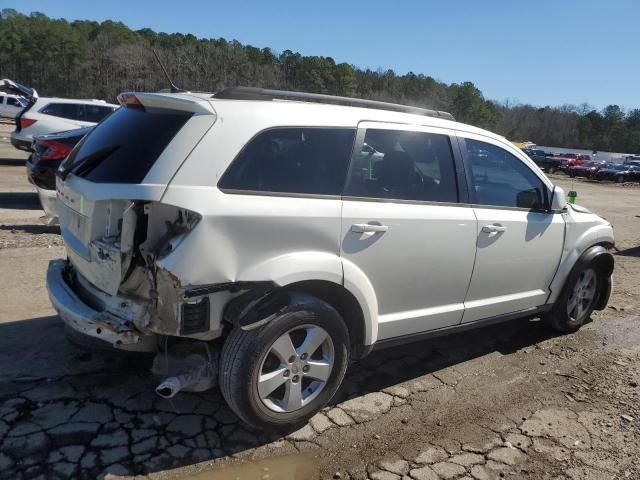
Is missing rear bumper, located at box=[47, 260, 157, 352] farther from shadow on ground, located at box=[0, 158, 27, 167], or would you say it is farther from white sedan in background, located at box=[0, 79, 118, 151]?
shadow on ground, located at box=[0, 158, 27, 167]

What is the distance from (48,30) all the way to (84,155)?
9830 cm

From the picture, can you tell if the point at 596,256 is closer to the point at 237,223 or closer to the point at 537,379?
the point at 537,379

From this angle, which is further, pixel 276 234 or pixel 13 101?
pixel 13 101

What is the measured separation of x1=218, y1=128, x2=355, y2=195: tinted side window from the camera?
2.90 m

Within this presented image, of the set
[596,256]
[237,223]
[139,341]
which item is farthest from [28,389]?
[596,256]

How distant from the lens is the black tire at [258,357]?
2.82 m

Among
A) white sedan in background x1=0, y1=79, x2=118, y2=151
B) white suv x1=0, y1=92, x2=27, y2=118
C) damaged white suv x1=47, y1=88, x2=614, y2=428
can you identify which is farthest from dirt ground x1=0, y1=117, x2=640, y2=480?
white suv x1=0, y1=92, x2=27, y2=118

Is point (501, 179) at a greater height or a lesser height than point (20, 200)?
greater

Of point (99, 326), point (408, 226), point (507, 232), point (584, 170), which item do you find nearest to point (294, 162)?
point (408, 226)

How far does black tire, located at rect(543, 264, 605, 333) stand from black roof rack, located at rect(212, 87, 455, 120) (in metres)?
1.95

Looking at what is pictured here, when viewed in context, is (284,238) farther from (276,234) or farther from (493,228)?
(493,228)

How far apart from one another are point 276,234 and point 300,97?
1044 millimetres

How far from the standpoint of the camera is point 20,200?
9.80m

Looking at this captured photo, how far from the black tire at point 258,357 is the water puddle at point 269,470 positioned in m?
0.21
